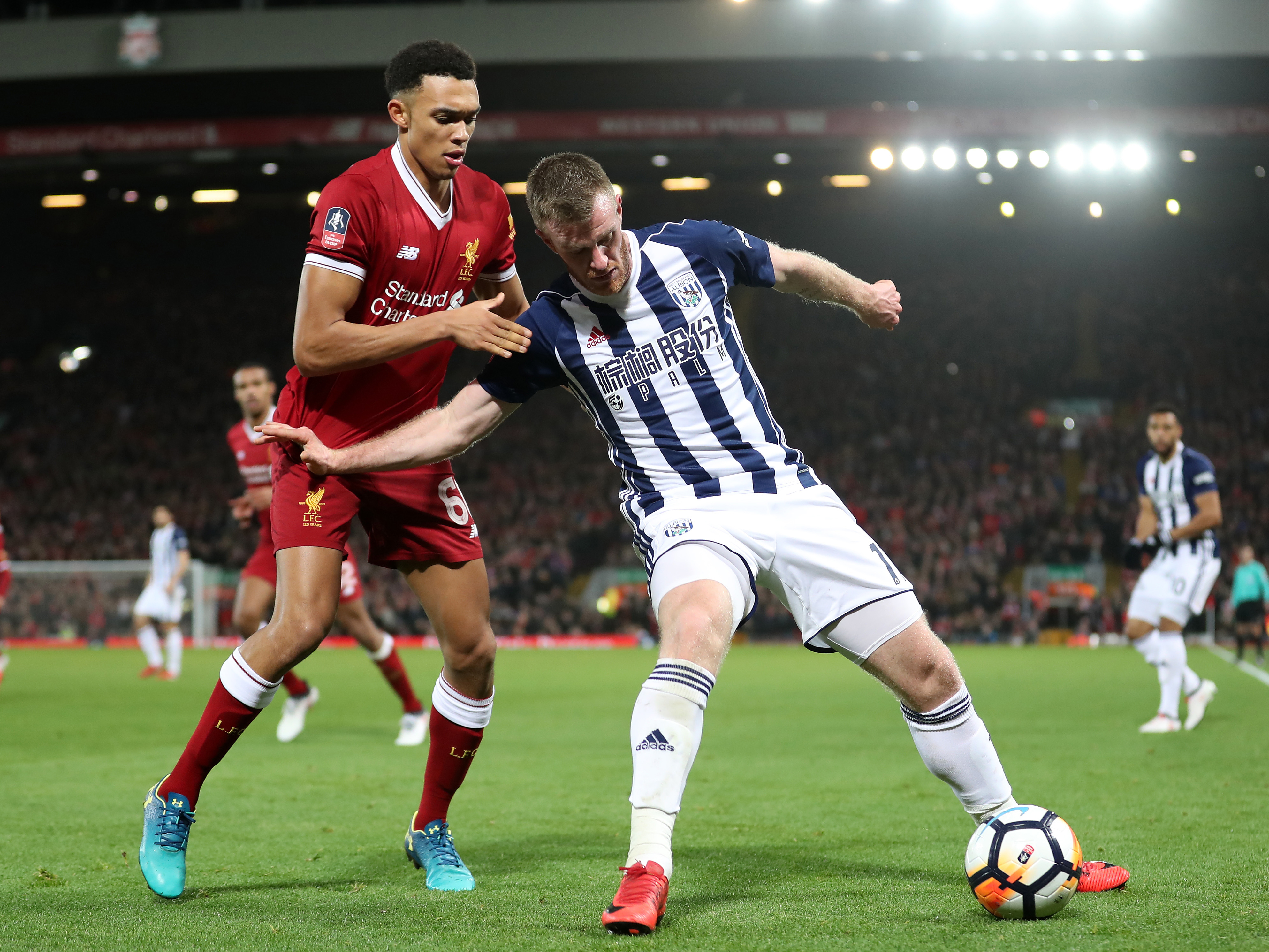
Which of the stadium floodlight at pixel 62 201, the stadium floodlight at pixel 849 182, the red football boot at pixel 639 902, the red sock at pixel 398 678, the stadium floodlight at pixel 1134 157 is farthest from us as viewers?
the stadium floodlight at pixel 62 201

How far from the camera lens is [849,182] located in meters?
28.1

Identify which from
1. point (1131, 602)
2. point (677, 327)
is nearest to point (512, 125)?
point (1131, 602)

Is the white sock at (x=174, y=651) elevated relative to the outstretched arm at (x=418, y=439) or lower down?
lower down

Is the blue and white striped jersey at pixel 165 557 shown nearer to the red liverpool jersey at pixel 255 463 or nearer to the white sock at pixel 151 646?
the white sock at pixel 151 646

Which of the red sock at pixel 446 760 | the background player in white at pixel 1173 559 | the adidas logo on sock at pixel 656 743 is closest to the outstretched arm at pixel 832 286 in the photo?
the adidas logo on sock at pixel 656 743

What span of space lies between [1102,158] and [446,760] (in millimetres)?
21269

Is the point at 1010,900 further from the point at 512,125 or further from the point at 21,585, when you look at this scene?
the point at 21,585

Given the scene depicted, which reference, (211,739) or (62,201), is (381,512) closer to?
(211,739)

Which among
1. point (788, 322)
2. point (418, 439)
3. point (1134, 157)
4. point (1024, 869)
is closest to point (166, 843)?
point (418, 439)

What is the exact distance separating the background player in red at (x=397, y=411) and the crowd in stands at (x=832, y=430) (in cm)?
2015

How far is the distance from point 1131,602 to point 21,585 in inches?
800

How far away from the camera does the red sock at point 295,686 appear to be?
903 cm

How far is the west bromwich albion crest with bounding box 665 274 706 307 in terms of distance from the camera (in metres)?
3.90

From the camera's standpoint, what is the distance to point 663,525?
382 centimetres
